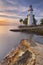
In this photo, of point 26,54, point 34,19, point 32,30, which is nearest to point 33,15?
point 34,19

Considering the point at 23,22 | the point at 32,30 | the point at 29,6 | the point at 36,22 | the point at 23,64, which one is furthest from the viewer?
the point at 23,22

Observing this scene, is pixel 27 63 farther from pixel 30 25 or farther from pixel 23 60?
pixel 30 25

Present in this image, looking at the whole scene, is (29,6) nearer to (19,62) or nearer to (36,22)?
(36,22)

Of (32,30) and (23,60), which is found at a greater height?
(23,60)

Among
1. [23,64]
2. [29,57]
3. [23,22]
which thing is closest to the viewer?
[23,64]

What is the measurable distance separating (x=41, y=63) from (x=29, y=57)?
1.21 metres

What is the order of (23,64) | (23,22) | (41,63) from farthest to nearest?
1. (23,22)
2. (23,64)
3. (41,63)

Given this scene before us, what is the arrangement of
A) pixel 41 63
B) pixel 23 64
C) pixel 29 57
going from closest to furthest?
pixel 41 63 < pixel 23 64 < pixel 29 57

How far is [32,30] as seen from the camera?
24656 millimetres

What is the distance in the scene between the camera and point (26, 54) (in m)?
5.33

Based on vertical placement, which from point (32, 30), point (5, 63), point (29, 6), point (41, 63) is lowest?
point (32, 30)

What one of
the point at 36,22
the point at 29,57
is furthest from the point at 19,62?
the point at 36,22

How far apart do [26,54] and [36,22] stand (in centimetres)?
2578

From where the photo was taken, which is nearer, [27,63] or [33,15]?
[27,63]
